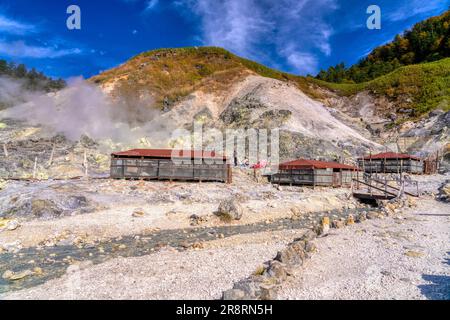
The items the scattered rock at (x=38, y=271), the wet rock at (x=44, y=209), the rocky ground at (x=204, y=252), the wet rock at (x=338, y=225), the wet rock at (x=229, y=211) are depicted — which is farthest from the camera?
the wet rock at (x=229, y=211)

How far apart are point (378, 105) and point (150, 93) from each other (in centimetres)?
5110

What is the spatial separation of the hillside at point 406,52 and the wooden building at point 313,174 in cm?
7653

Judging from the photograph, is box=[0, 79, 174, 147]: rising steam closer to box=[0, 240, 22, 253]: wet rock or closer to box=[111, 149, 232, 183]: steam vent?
box=[111, 149, 232, 183]: steam vent

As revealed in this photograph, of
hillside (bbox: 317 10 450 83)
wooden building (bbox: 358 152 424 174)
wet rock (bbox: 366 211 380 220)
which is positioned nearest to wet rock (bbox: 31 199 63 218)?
wet rock (bbox: 366 211 380 220)

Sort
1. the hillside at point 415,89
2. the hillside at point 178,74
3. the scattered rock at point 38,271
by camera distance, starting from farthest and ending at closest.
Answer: the hillside at point 178,74 < the hillside at point 415,89 < the scattered rock at point 38,271

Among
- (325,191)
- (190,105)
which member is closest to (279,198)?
(325,191)

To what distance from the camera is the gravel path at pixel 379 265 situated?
7690 mm

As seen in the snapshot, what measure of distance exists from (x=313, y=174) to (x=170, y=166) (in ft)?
42.3

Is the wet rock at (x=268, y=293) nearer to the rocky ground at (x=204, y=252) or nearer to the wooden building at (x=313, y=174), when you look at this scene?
the rocky ground at (x=204, y=252)

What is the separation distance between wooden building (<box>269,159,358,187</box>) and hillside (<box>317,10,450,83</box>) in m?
76.5

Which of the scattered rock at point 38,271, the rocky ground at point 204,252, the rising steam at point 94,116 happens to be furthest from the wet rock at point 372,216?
the rising steam at point 94,116

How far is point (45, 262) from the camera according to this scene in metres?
11.3

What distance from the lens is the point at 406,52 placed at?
98.7 meters
